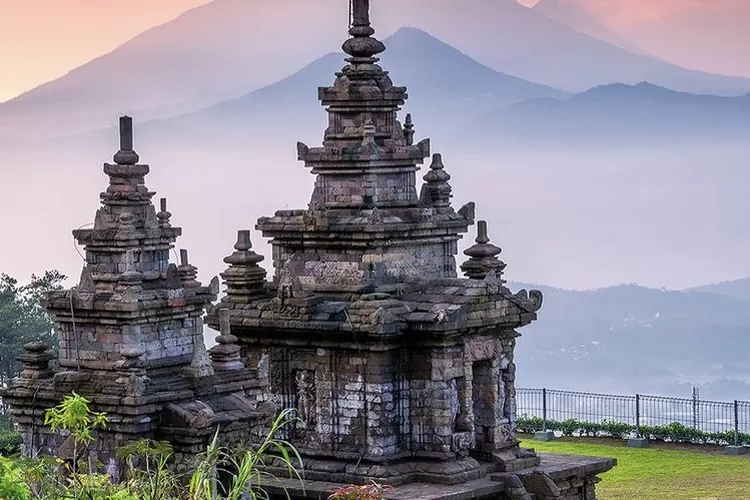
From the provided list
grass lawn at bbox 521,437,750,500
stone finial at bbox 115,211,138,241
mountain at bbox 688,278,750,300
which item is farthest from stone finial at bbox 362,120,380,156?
mountain at bbox 688,278,750,300

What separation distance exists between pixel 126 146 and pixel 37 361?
10.8 feet

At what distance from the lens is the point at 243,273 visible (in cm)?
3403

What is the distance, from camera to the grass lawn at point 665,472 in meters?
39.0

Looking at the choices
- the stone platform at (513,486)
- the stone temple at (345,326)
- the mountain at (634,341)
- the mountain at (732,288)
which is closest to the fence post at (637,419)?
the stone temple at (345,326)

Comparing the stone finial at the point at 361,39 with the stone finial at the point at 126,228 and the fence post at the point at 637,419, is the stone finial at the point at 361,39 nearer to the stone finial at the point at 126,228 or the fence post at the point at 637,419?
the stone finial at the point at 126,228

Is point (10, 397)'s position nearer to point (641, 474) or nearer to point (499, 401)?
point (499, 401)

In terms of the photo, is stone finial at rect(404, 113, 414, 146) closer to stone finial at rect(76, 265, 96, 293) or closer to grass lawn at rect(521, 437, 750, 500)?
stone finial at rect(76, 265, 96, 293)

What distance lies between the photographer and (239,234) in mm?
34312

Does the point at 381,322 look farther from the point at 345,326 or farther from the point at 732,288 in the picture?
the point at 732,288

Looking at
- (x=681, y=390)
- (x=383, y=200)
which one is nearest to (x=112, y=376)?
(x=383, y=200)

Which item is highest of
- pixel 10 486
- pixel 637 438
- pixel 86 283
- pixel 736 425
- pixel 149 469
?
pixel 86 283

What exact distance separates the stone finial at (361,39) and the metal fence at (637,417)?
14.4 metres

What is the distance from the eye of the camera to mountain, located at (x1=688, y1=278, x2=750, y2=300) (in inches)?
4719

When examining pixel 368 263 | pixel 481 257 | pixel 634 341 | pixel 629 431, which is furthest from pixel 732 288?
pixel 368 263
